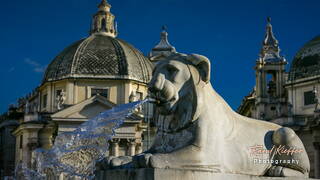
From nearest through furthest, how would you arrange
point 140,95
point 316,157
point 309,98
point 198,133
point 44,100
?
1. point 198,133
2. point 316,157
3. point 309,98
4. point 140,95
5. point 44,100

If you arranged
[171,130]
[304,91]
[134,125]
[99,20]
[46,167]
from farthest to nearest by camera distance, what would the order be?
[99,20]
[304,91]
[134,125]
[46,167]
[171,130]

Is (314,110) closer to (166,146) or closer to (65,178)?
(65,178)

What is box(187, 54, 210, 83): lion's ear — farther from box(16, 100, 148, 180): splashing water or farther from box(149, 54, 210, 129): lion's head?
box(16, 100, 148, 180): splashing water

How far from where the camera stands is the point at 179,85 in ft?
27.8

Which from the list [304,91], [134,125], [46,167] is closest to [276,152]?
[46,167]

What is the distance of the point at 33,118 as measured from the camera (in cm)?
5953

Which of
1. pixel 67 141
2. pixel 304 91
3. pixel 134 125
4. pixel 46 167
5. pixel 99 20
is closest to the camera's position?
pixel 67 141

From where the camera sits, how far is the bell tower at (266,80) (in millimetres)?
60781

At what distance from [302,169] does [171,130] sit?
2.09 meters

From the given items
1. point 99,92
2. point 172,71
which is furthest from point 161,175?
point 99,92

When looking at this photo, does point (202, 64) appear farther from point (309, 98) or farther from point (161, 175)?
point (309, 98)

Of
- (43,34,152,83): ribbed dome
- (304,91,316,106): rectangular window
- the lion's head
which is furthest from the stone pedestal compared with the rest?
(43,34,152,83): ribbed dome

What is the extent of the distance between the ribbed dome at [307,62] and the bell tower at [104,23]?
19265 mm

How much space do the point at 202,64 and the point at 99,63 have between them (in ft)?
174
